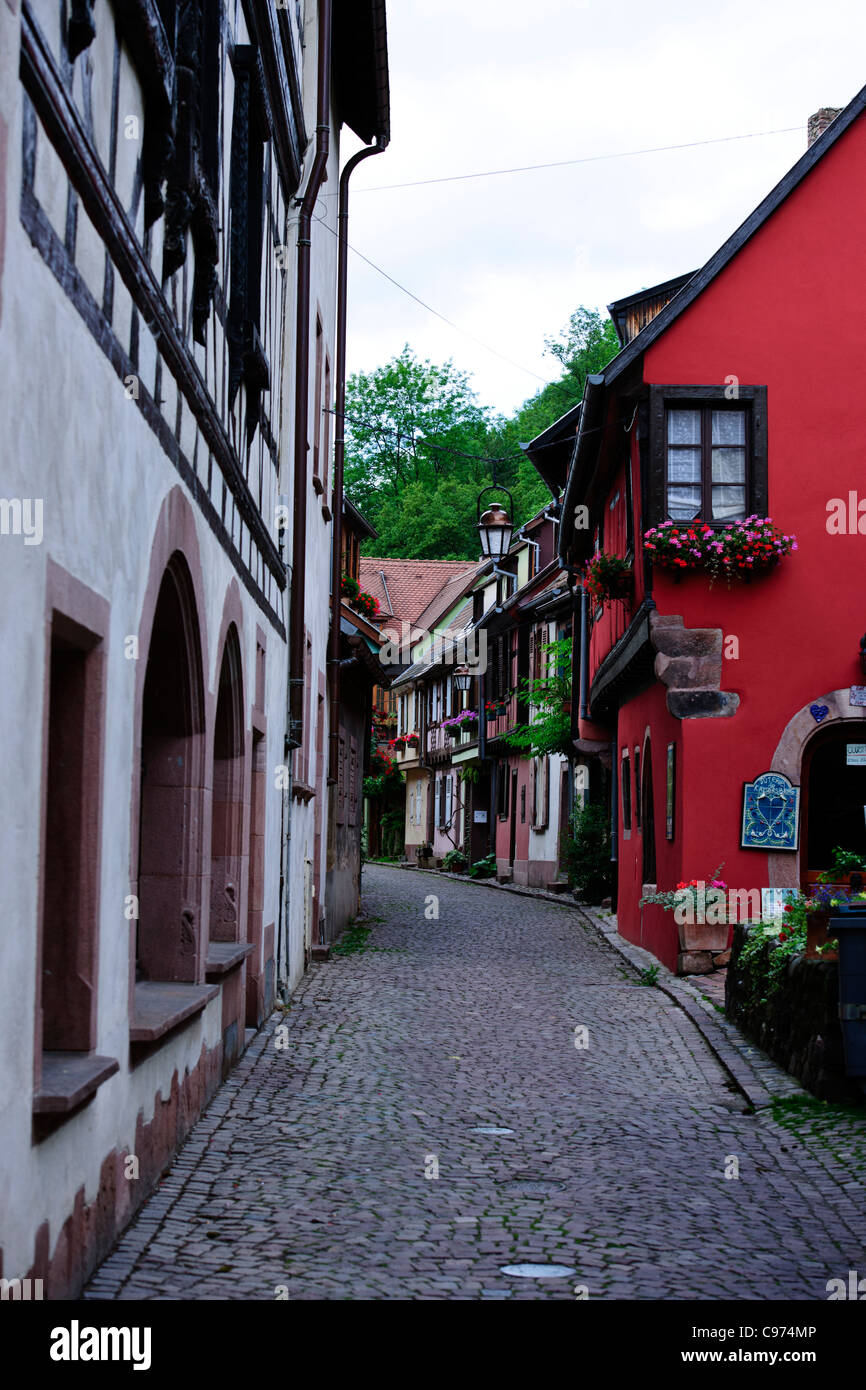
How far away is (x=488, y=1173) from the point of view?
6754 mm

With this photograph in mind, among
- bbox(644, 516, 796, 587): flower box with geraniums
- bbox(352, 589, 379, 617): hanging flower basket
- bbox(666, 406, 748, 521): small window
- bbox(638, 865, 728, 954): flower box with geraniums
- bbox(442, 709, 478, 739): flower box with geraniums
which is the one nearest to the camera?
bbox(638, 865, 728, 954): flower box with geraniums

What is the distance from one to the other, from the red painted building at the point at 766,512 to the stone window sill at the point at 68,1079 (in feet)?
31.8

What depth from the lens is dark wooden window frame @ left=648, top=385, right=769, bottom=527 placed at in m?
14.2

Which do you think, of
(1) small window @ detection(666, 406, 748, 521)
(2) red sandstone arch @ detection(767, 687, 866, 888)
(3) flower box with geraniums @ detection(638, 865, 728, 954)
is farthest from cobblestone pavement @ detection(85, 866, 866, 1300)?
(1) small window @ detection(666, 406, 748, 521)

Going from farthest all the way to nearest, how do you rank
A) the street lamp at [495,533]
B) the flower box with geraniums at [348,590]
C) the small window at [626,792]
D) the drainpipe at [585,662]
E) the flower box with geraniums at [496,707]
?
the flower box with geraniums at [496,707], the street lamp at [495,533], the drainpipe at [585,662], the flower box with geraniums at [348,590], the small window at [626,792]

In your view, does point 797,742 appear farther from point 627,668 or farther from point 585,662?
point 585,662

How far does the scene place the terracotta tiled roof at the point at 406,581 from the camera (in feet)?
188

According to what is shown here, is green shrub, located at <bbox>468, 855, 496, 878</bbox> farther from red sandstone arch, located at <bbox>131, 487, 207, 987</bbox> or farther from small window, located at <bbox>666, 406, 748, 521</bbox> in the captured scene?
red sandstone arch, located at <bbox>131, 487, 207, 987</bbox>

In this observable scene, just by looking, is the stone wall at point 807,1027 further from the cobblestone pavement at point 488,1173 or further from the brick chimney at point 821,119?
the brick chimney at point 821,119

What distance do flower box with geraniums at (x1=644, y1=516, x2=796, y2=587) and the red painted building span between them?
0.09m

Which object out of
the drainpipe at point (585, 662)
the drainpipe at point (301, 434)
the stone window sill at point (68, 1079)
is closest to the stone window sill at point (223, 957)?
the stone window sill at point (68, 1079)
